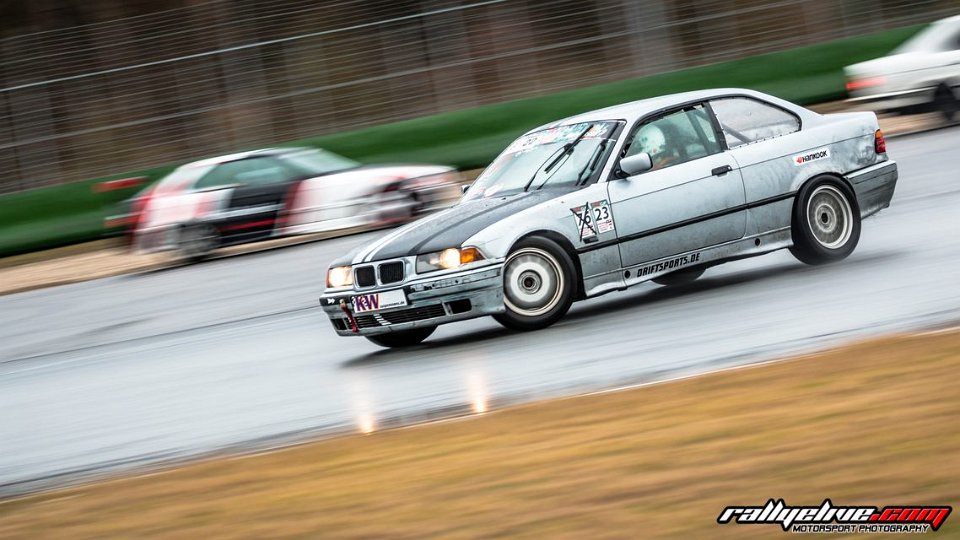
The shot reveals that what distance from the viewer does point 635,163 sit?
8766 mm

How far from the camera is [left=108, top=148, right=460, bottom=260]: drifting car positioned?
16938 mm

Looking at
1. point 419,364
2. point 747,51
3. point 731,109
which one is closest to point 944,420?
point 419,364

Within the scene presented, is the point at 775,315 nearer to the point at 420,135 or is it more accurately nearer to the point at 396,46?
the point at 420,135

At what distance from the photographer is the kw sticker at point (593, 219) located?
866 centimetres

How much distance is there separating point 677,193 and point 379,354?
230 cm

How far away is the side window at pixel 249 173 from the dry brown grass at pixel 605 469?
1100 cm

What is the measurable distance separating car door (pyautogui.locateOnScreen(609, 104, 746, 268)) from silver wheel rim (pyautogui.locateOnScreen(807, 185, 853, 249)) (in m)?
0.70

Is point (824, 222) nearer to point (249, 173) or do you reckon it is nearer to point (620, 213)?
point (620, 213)

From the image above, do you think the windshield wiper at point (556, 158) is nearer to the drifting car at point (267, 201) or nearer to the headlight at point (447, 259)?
the headlight at point (447, 259)

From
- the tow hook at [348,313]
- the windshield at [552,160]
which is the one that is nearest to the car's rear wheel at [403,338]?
the tow hook at [348,313]

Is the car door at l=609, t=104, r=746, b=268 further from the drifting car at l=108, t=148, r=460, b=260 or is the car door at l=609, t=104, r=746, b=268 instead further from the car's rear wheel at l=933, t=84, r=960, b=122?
the car's rear wheel at l=933, t=84, r=960, b=122

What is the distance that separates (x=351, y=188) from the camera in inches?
667

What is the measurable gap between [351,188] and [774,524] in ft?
42.7

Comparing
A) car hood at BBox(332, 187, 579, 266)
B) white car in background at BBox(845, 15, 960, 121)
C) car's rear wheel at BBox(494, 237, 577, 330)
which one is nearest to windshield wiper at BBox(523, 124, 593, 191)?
car hood at BBox(332, 187, 579, 266)
